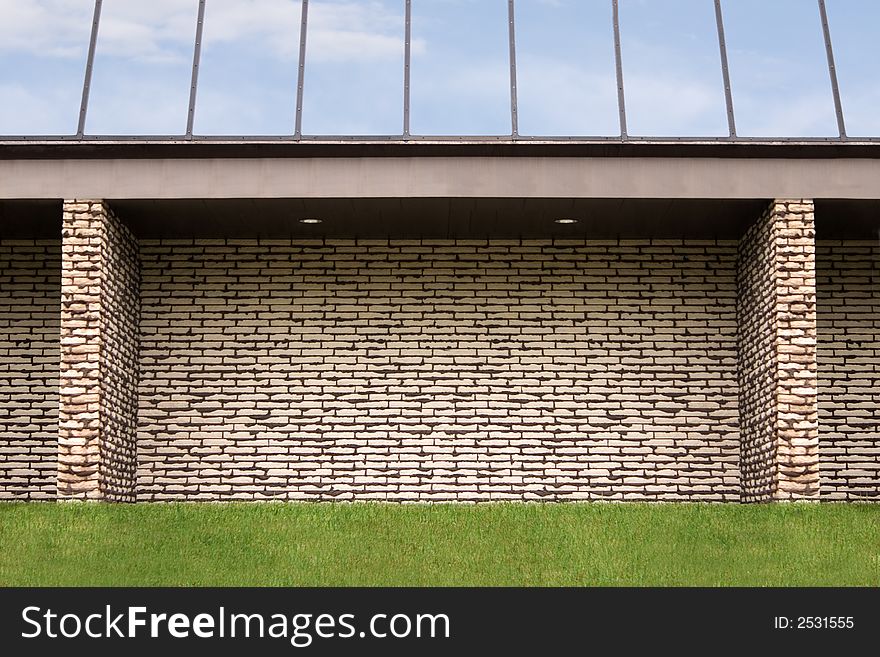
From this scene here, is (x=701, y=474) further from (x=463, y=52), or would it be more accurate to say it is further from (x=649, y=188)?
(x=463, y=52)

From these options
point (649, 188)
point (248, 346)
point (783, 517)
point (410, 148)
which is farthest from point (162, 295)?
point (783, 517)

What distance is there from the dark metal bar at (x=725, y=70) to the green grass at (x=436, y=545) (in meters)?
4.24

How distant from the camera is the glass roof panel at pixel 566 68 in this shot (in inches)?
510

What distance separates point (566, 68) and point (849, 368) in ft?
14.6

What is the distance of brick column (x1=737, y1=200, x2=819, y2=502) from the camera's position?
12125mm

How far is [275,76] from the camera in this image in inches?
523

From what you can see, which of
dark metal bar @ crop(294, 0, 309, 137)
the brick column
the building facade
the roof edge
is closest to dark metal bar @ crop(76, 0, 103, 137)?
the roof edge

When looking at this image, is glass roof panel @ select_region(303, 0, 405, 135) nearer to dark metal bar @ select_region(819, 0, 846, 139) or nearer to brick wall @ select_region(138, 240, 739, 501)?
brick wall @ select_region(138, 240, 739, 501)

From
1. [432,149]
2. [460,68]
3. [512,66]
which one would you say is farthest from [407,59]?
[432,149]

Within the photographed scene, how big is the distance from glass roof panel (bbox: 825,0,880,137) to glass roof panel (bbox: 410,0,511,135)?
3404 millimetres

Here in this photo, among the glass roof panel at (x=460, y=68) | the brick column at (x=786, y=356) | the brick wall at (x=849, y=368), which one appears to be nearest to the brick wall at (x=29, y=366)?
the glass roof panel at (x=460, y=68)

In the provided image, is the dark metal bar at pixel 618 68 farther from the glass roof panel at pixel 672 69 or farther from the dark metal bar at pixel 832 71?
the dark metal bar at pixel 832 71

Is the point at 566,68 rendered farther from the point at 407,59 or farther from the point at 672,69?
the point at 407,59
